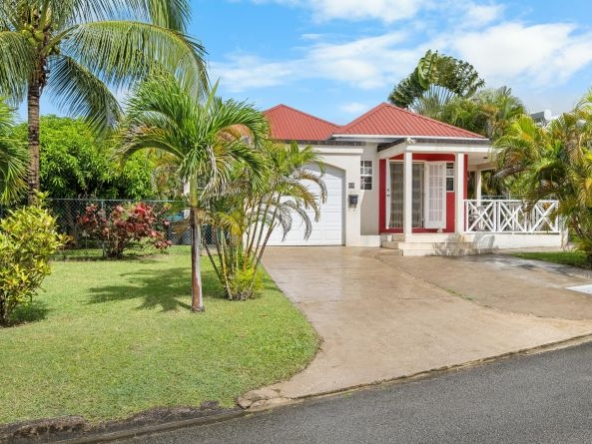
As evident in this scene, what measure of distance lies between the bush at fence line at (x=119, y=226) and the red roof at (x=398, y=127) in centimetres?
755

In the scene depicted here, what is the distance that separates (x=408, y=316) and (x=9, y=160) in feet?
23.9

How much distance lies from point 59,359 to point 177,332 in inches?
57.7

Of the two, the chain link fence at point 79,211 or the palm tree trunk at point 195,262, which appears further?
the chain link fence at point 79,211

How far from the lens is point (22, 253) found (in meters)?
7.08

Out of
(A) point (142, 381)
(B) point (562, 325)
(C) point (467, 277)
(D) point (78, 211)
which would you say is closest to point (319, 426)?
(A) point (142, 381)

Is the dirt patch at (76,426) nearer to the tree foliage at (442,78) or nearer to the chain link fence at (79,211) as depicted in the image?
the chain link fence at (79,211)

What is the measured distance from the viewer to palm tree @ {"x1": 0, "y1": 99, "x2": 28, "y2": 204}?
356 inches

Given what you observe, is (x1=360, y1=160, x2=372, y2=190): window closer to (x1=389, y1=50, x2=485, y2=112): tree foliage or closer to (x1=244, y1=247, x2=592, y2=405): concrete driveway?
(x1=244, y1=247, x2=592, y2=405): concrete driveway

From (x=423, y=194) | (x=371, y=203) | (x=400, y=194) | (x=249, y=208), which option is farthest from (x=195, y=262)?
(x=423, y=194)

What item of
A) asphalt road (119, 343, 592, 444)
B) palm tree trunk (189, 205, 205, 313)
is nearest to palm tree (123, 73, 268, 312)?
palm tree trunk (189, 205, 205, 313)

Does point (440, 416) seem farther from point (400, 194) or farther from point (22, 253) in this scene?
point (400, 194)

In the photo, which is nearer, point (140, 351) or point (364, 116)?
point (140, 351)

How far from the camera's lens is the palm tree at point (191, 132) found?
721cm

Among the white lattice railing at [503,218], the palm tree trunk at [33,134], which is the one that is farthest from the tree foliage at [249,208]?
the white lattice railing at [503,218]
